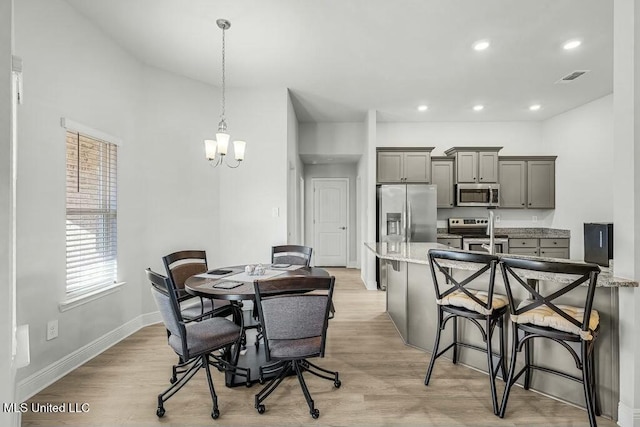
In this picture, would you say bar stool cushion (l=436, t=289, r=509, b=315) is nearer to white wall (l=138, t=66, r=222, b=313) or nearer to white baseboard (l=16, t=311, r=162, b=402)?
white wall (l=138, t=66, r=222, b=313)

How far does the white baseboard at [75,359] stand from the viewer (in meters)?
2.26

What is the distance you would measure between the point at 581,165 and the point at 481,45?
3.34 m

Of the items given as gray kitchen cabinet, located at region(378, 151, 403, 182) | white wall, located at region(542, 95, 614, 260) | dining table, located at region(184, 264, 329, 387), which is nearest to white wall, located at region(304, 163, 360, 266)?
gray kitchen cabinet, located at region(378, 151, 403, 182)

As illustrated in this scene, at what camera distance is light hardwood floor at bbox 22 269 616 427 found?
2006 millimetres

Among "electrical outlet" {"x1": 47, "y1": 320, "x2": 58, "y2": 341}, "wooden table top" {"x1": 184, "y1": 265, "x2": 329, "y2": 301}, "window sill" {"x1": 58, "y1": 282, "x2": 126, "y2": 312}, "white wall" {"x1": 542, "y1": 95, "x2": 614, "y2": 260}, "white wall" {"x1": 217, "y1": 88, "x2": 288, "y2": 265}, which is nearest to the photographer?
"wooden table top" {"x1": 184, "y1": 265, "x2": 329, "y2": 301}

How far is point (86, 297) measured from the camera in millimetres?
2848

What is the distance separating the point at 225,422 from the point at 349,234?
5.78 m

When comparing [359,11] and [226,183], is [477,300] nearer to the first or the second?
[359,11]

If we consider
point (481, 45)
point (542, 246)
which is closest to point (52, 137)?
point (481, 45)

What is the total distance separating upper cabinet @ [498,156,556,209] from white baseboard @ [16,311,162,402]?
581cm

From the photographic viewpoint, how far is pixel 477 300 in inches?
88.4

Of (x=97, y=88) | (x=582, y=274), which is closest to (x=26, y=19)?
(x=97, y=88)

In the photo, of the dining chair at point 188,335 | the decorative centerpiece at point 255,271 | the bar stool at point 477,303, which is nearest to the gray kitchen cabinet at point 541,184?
the bar stool at point 477,303

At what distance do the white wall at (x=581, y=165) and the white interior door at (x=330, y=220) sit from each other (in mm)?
4066
